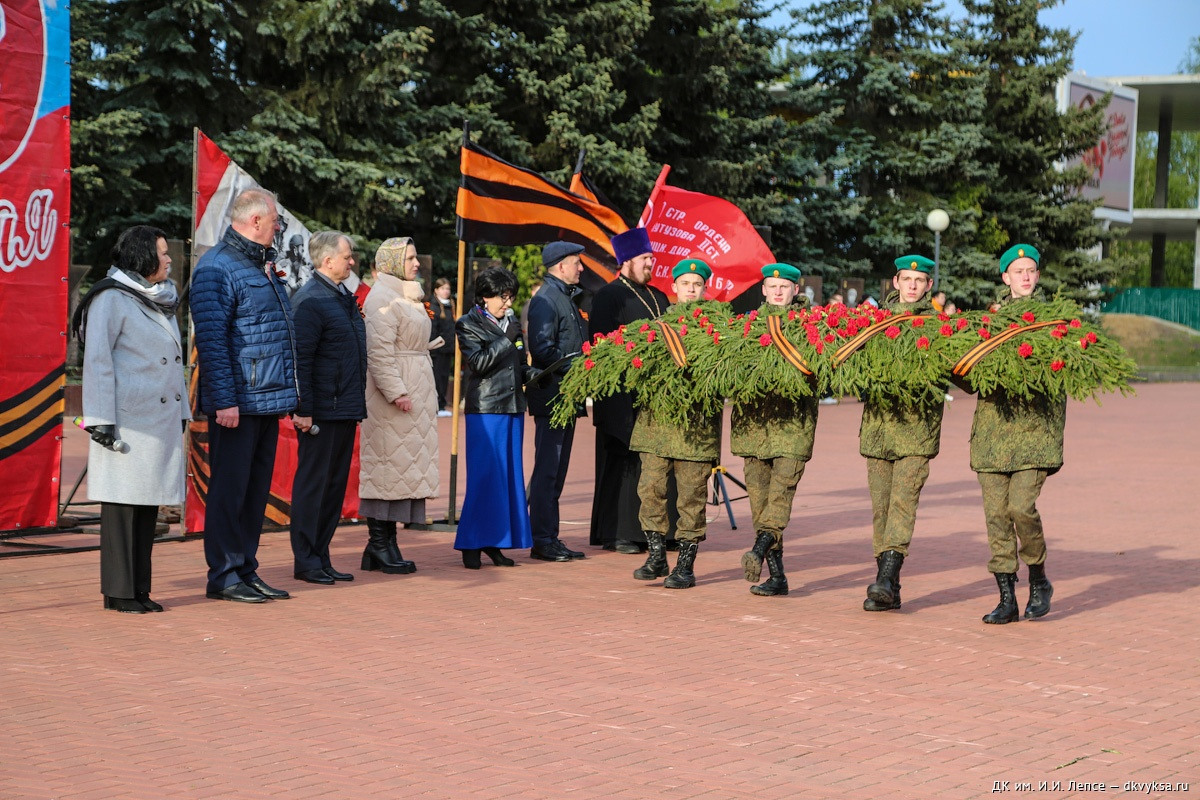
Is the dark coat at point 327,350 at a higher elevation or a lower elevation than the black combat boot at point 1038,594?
higher

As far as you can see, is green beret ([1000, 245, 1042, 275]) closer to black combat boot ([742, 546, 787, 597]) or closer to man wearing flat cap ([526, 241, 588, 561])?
black combat boot ([742, 546, 787, 597])

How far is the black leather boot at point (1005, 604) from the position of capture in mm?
7836

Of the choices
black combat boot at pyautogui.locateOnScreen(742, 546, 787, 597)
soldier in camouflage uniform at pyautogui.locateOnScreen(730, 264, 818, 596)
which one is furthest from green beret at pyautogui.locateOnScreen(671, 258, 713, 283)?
black combat boot at pyautogui.locateOnScreen(742, 546, 787, 597)

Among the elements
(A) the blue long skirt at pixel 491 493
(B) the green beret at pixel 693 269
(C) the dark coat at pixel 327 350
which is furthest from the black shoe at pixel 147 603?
(B) the green beret at pixel 693 269

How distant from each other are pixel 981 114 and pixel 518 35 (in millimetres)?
16264

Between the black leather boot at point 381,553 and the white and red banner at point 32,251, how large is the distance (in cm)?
217

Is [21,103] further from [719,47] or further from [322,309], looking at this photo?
[719,47]

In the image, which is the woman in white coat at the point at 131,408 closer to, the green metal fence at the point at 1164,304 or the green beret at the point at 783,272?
the green beret at the point at 783,272

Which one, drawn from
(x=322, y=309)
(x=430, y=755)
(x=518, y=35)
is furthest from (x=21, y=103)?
(x=518, y=35)

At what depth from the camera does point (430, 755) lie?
5.16 metres

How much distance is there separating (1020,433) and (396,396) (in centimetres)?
371

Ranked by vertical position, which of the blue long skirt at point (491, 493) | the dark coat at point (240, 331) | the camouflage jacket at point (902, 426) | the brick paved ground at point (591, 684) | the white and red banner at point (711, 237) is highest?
the white and red banner at point (711, 237)

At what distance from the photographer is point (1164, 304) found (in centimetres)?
5750

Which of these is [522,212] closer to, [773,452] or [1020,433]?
[773,452]
